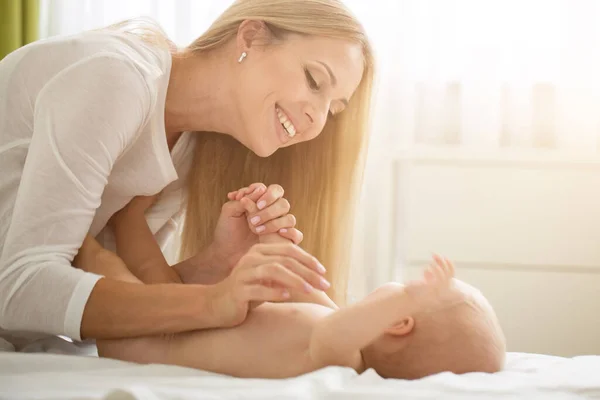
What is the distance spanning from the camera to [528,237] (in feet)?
8.59

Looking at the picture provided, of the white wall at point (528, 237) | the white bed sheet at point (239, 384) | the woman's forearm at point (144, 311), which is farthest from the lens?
the white wall at point (528, 237)

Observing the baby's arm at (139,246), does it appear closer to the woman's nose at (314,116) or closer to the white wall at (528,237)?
the woman's nose at (314,116)

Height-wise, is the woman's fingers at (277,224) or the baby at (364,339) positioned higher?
the woman's fingers at (277,224)

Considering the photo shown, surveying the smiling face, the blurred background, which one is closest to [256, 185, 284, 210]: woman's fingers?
the smiling face

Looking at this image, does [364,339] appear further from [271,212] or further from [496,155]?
[496,155]

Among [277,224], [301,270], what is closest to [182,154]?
[277,224]

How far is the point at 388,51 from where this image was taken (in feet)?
8.95

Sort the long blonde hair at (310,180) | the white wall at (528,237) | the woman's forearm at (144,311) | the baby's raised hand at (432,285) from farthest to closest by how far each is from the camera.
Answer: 1. the white wall at (528,237)
2. the long blonde hair at (310,180)
3. the woman's forearm at (144,311)
4. the baby's raised hand at (432,285)

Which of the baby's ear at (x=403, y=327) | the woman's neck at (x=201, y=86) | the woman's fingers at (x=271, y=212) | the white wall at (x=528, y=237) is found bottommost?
the white wall at (x=528, y=237)

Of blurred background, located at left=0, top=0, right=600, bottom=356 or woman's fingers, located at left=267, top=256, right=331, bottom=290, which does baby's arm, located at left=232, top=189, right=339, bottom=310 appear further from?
blurred background, located at left=0, top=0, right=600, bottom=356

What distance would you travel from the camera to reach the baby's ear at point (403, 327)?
3.83 ft

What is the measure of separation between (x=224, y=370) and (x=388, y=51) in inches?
72.1

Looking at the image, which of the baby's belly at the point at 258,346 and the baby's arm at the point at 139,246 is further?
the baby's arm at the point at 139,246

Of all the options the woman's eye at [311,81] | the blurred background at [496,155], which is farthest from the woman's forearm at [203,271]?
the blurred background at [496,155]
